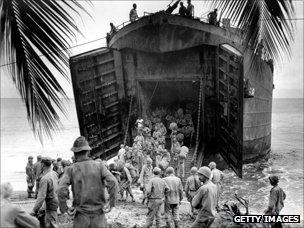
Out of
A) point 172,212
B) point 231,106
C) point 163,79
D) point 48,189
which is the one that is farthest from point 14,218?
point 163,79

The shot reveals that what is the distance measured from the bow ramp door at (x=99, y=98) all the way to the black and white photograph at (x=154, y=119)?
4 cm

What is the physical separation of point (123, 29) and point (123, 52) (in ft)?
3.18

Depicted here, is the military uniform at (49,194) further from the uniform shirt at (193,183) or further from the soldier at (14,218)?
the uniform shirt at (193,183)

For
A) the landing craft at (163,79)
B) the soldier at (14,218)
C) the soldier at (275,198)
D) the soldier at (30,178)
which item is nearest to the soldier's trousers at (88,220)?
the soldier at (14,218)

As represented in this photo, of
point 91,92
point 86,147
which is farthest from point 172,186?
point 91,92

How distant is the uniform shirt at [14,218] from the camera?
2.53m

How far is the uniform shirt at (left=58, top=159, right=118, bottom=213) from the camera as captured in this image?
10.1ft

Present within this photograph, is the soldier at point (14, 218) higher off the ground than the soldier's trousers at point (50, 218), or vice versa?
the soldier at point (14, 218)

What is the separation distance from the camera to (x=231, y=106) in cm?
1042

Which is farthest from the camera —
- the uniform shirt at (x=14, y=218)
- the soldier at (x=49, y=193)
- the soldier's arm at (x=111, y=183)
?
the soldier at (x=49, y=193)

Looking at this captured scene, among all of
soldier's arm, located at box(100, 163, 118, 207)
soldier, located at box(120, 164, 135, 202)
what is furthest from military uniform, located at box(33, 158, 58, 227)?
soldier, located at box(120, 164, 135, 202)

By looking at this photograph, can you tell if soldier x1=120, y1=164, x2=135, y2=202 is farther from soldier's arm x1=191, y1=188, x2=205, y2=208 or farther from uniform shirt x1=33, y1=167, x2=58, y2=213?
soldier's arm x1=191, y1=188, x2=205, y2=208

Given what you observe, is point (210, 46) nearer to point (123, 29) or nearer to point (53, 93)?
point (123, 29)

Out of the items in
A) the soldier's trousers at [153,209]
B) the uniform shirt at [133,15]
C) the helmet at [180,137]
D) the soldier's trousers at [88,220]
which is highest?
the uniform shirt at [133,15]
